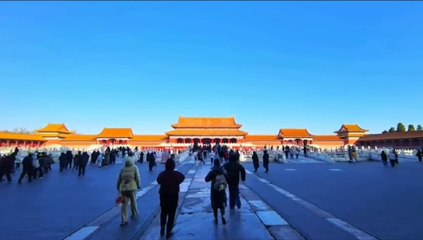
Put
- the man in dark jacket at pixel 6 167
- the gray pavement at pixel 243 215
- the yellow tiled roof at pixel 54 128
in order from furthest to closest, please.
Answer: the yellow tiled roof at pixel 54 128 < the man in dark jacket at pixel 6 167 < the gray pavement at pixel 243 215

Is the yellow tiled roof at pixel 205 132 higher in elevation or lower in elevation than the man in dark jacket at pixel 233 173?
higher

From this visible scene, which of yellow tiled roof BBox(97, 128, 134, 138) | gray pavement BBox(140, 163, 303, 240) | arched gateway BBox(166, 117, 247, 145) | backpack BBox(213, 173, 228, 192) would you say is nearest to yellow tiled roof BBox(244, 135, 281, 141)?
arched gateway BBox(166, 117, 247, 145)

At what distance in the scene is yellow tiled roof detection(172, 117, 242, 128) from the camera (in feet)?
217

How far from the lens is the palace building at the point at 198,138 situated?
62250 mm

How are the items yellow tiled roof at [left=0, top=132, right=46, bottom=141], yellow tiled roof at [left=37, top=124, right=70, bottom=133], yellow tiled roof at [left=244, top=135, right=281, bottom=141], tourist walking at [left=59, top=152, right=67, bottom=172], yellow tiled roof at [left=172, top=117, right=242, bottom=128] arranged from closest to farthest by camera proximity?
tourist walking at [left=59, top=152, right=67, bottom=172] → yellow tiled roof at [left=0, top=132, right=46, bottom=141] → yellow tiled roof at [left=244, top=135, right=281, bottom=141] → yellow tiled roof at [left=172, top=117, right=242, bottom=128] → yellow tiled roof at [left=37, top=124, right=70, bottom=133]

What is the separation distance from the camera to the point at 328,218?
7.21 m

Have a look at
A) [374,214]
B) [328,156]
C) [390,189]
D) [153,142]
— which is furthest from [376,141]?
[374,214]

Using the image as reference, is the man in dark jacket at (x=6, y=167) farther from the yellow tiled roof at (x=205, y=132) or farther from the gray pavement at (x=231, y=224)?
the yellow tiled roof at (x=205, y=132)

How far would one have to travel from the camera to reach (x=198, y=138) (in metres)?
63.9

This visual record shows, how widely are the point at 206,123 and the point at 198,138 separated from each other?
4725 mm

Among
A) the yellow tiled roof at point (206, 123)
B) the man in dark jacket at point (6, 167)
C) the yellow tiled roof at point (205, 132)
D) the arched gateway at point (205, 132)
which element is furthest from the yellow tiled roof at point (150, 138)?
the man in dark jacket at point (6, 167)

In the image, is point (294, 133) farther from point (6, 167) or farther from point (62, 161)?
point (6, 167)

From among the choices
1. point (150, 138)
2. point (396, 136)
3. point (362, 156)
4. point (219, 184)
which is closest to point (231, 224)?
point (219, 184)

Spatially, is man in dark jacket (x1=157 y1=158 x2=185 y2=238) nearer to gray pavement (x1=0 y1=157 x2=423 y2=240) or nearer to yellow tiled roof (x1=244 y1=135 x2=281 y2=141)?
gray pavement (x1=0 y1=157 x2=423 y2=240)
